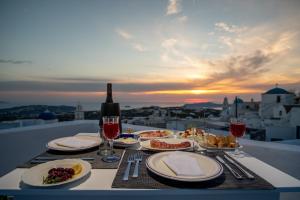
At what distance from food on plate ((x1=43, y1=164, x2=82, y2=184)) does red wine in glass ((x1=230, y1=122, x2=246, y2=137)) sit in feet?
3.46

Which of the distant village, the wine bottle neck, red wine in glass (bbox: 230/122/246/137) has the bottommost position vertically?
the distant village

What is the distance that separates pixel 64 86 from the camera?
6.79 metres

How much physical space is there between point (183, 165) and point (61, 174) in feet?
1.81

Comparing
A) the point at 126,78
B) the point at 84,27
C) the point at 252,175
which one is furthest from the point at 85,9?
the point at 252,175

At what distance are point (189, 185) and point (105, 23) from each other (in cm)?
331

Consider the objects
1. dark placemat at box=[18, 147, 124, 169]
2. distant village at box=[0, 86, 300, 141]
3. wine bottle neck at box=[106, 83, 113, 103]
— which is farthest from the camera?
distant village at box=[0, 86, 300, 141]

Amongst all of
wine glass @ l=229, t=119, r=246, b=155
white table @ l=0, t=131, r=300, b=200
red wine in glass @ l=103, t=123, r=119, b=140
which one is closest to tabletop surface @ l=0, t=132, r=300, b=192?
white table @ l=0, t=131, r=300, b=200

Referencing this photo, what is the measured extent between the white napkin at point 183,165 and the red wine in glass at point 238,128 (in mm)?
526

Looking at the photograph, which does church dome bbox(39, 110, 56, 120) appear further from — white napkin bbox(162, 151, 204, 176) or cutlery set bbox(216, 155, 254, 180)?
cutlery set bbox(216, 155, 254, 180)

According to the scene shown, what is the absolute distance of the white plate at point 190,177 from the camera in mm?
743

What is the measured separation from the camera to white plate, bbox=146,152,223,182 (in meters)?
0.74

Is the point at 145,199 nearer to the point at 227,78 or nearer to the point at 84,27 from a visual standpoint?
the point at 84,27

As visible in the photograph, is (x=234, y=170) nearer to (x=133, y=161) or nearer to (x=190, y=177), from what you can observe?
(x=190, y=177)

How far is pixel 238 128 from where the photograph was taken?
1.30 meters
